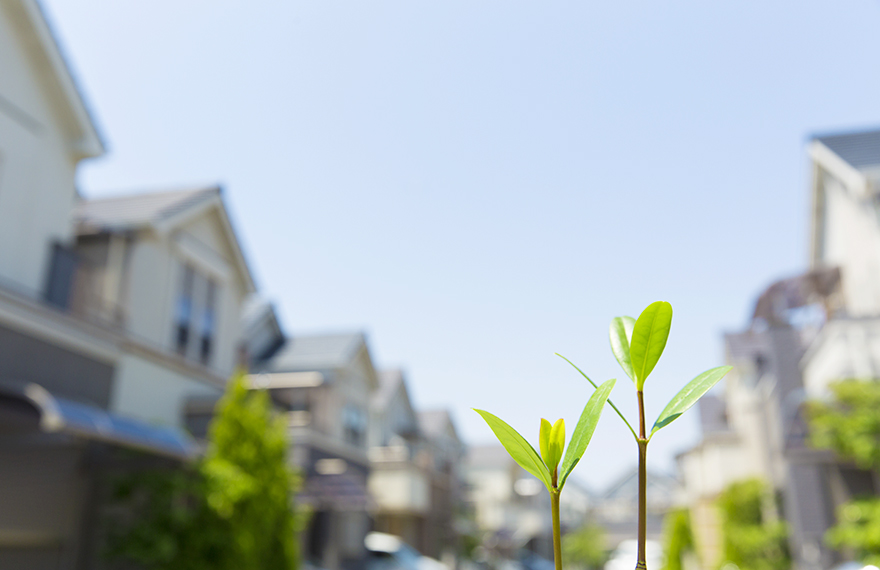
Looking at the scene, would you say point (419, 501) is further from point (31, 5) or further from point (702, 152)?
point (702, 152)

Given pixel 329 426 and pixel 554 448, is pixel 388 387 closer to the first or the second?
pixel 329 426

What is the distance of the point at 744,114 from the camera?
4.27 meters

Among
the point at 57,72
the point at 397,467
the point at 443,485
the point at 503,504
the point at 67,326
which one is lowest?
the point at 503,504

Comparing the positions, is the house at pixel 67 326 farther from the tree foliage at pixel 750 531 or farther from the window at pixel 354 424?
the tree foliage at pixel 750 531

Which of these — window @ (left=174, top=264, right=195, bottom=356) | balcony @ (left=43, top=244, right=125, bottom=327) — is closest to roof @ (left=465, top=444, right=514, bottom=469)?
window @ (left=174, top=264, right=195, bottom=356)

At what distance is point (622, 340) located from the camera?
53.2 inches

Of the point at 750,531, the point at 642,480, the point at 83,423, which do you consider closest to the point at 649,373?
the point at 642,480

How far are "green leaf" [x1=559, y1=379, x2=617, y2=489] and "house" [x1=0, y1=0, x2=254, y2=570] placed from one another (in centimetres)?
807

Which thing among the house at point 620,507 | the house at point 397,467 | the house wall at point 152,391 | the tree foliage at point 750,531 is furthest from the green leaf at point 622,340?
the house at point 620,507

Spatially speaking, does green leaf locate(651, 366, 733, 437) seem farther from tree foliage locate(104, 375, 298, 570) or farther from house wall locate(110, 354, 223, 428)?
house wall locate(110, 354, 223, 428)

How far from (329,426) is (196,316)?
21.5 feet

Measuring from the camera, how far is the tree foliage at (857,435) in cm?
1094

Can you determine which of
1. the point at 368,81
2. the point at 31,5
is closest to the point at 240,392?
the point at 31,5

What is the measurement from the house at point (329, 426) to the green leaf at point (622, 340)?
16.6 m
